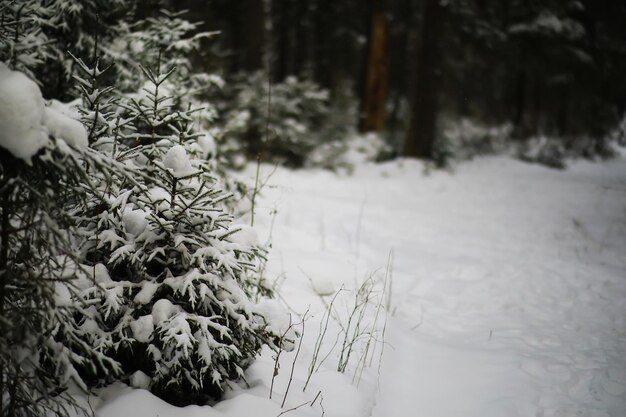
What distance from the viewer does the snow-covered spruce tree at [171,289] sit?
2.06 metres

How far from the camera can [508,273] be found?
5.30 m

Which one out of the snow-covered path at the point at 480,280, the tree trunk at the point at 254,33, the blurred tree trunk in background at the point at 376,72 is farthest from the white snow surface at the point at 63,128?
the blurred tree trunk in background at the point at 376,72

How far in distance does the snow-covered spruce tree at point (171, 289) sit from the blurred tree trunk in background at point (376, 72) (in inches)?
469

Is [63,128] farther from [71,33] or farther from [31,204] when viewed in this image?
[71,33]

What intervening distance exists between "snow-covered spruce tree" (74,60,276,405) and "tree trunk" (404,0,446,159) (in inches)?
387

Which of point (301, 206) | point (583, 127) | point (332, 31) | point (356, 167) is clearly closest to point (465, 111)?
point (583, 127)

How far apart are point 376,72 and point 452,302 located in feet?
34.4

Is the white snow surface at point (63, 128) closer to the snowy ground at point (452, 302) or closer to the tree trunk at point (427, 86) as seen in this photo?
the snowy ground at point (452, 302)

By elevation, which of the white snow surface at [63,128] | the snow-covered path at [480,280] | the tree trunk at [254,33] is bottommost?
the snow-covered path at [480,280]

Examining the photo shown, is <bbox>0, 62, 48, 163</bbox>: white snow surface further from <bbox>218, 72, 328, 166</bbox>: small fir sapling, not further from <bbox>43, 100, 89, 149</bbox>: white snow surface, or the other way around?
<bbox>218, 72, 328, 166</bbox>: small fir sapling

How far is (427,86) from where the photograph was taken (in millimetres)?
11133

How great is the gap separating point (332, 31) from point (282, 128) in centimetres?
1048

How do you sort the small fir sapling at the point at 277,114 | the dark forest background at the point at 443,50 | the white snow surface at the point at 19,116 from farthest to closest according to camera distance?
the dark forest background at the point at 443,50 → the small fir sapling at the point at 277,114 → the white snow surface at the point at 19,116

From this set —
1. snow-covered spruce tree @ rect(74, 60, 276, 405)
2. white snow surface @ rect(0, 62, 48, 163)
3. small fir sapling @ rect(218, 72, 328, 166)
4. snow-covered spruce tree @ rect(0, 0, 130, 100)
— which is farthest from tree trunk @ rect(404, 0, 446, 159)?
white snow surface @ rect(0, 62, 48, 163)
